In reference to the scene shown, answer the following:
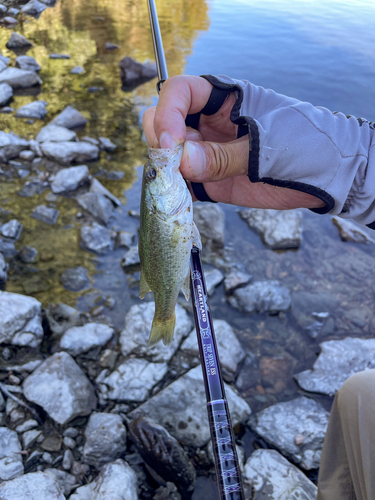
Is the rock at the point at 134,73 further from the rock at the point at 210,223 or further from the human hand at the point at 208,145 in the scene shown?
the human hand at the point at 208,145

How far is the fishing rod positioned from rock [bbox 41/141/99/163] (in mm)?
4389

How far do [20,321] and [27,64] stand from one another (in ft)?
28.5

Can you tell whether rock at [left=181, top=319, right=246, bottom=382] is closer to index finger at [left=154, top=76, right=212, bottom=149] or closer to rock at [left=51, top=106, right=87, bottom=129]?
index finger at [left=154, top=76, right=212, bottom=149]

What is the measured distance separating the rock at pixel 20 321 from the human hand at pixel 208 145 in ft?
6.91

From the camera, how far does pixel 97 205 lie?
5406 millimetres

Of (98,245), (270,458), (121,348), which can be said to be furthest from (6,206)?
(270,458)

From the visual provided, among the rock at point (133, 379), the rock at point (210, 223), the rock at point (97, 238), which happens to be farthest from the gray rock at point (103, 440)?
the rock at point (210, 223)

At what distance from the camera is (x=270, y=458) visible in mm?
2963

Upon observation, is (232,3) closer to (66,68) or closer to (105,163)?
(66,68)

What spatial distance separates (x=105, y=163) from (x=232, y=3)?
48.7 ft

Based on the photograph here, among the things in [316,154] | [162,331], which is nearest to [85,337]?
[162,331]

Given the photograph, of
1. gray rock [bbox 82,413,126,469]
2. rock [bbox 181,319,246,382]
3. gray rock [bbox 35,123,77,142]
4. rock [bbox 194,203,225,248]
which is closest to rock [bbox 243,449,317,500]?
rock [bbox 181,319,246,382]

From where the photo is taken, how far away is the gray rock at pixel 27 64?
9.70 m

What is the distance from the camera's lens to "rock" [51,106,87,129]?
7.38 m
